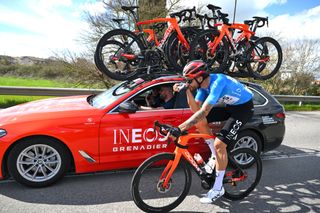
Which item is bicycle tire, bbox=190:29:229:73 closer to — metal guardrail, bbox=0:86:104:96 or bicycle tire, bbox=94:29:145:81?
bicycle tire, bbox=94:29:145:81

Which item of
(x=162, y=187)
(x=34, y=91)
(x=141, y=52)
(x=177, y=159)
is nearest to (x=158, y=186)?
(x=162, y=187)

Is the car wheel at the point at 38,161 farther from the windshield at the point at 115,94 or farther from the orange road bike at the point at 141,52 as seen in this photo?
the orange road bike at the point at 141,52

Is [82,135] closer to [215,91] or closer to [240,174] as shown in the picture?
[215,91]

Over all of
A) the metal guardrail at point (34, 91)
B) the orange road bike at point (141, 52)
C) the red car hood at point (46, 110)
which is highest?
the orange road bike at point (141, 52)

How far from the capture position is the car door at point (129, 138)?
3799mm

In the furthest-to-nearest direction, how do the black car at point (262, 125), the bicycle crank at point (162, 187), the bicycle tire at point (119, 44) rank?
the black car at point (262, 125) < the bicycle tire at point (119, 44) < the bicycle crank at point (162, 187)

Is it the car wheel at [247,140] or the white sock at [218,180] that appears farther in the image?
the car wheel at [247,140]

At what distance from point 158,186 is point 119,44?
258 centimetres

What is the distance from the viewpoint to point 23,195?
3.44m

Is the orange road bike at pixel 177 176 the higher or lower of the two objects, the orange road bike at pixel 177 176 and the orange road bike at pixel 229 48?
the lower

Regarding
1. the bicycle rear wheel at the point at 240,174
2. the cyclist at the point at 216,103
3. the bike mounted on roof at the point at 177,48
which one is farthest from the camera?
the bike mounted on roof at the point at 177,48

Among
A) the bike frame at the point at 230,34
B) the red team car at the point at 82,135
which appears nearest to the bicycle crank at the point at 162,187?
the red team car at the point at 82,135

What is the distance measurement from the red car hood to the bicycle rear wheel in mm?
2172

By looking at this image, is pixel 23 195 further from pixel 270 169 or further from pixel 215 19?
pixel 215 19
